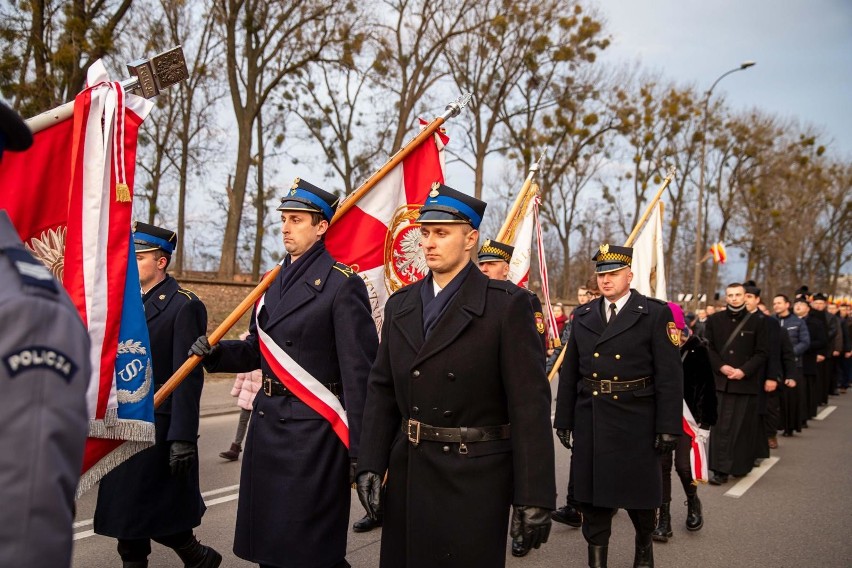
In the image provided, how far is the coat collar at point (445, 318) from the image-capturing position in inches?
117

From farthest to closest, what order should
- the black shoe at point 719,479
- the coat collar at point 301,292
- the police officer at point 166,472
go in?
1. the black shoe at point 719,479
2. the police officer at point 166,472
3. the coat collar at point 301,292

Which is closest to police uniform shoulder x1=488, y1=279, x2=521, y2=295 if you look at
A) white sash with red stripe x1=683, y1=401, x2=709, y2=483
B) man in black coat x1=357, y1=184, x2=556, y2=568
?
man in black coat x1=357, y1=184, x2=556, y2=568

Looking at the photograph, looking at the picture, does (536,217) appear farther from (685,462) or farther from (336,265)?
(336,265)

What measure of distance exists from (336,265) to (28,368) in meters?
2.56

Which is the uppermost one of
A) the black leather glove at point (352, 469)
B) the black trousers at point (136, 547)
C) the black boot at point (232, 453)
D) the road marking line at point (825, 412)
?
the black leather glove at point (352, 469)

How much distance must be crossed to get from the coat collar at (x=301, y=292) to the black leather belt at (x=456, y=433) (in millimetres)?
960

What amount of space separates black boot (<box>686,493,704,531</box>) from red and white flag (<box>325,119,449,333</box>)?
2936 millimetres

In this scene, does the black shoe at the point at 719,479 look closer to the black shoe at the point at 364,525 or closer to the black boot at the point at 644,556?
the black boot at the point at 644,556

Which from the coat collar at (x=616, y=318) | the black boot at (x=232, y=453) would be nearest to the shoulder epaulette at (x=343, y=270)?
the coat collar at (x=616, y=318)

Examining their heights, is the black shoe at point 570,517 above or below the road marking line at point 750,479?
above

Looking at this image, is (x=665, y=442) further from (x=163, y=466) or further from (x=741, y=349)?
(x=741, y=349)

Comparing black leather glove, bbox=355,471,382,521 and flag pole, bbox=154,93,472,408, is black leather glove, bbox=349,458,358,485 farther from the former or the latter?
flag pole, bbox=154,93,472,408

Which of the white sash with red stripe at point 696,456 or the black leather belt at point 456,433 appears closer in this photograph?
the black leather belt at point 456,433

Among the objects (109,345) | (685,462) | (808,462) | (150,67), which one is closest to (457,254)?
(109,345)
